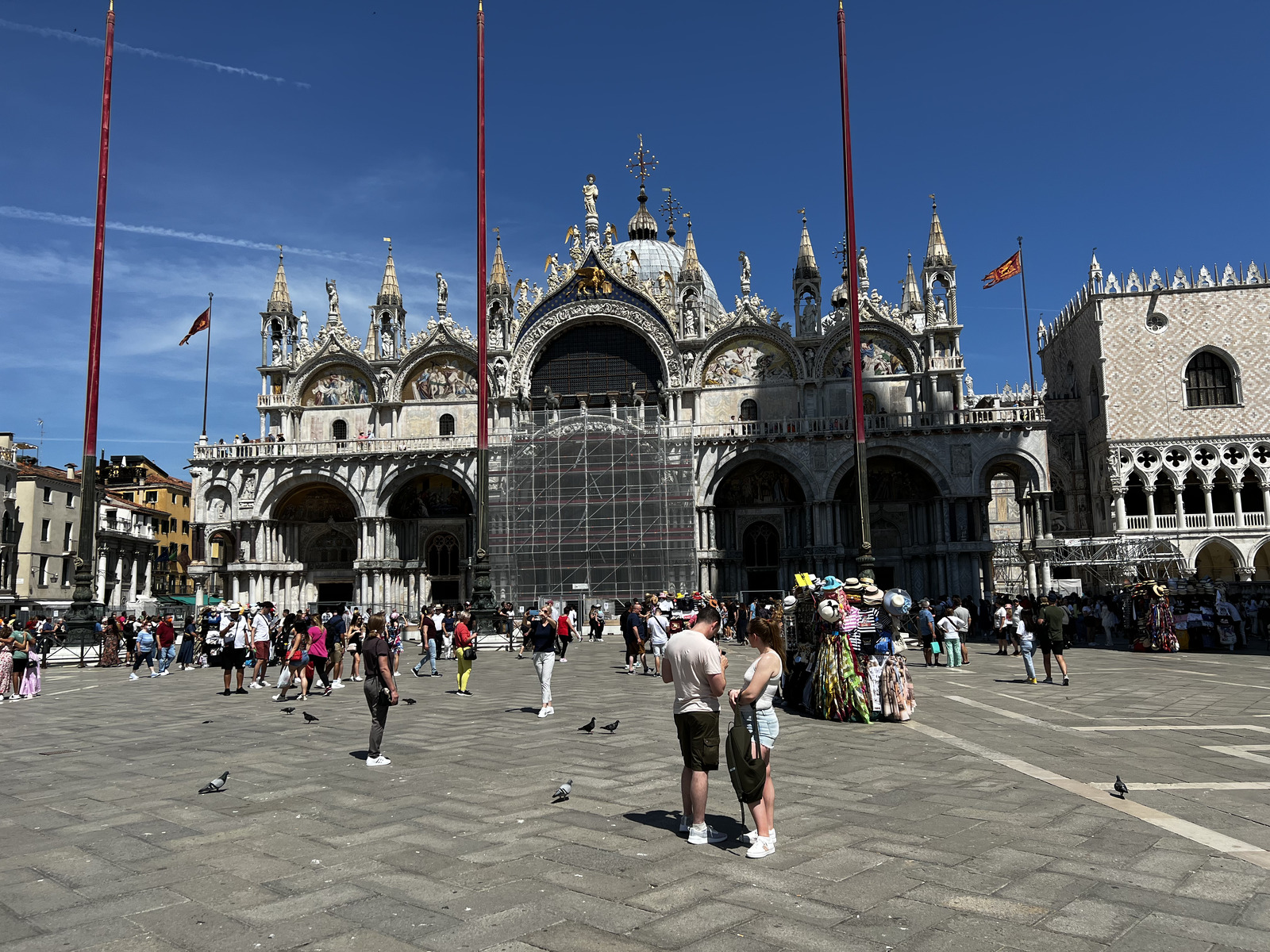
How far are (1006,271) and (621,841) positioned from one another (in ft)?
134

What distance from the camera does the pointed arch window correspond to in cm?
4381

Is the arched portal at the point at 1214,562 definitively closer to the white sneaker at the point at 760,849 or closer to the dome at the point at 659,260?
the dome at the point at 659,260

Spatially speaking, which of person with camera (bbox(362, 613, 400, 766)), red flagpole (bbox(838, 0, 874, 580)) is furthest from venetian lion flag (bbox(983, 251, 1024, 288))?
person with camera (bbox(362, 613, 400, 766))

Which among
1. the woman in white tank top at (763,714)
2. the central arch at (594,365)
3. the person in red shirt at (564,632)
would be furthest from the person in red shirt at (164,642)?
the central arch at (594,365)

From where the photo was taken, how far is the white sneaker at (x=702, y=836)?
6.51 meters

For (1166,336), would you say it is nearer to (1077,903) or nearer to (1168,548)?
(1168,548)

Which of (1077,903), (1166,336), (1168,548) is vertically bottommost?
(1077,903)

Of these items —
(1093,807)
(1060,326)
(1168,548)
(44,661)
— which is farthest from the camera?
(1060,326)

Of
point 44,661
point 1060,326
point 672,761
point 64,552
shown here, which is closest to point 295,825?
point 672,761

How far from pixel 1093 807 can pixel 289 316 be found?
45264 millimetres

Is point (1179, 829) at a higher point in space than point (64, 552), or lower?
lower

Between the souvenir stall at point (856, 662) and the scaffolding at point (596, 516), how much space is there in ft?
82.4

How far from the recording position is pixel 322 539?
148 ft

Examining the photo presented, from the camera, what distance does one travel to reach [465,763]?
9.58 meters
